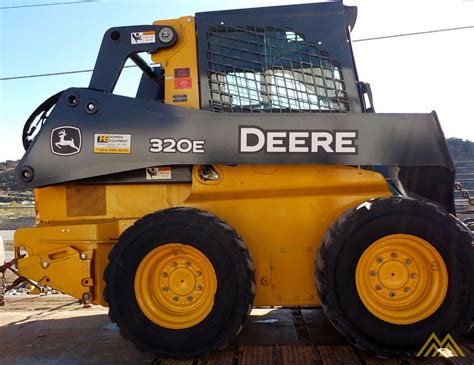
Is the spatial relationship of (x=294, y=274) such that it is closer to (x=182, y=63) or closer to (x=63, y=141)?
(x=182, y=63)

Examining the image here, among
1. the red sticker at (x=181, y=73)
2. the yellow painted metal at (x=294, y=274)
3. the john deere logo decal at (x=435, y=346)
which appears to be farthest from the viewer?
the red sticker at (x=181, y=73)

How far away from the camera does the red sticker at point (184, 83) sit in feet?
13.5

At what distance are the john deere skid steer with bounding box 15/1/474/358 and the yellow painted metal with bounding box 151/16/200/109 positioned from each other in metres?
0.01

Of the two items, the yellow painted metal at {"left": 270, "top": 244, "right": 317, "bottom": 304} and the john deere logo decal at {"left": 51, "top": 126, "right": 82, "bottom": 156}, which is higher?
the john deere logo decal at {"left": 51, "top": 126, "right": 82, "bottom": 156}

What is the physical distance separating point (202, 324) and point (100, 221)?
135 centimetres

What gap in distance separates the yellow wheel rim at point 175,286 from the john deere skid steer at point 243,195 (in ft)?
0.03

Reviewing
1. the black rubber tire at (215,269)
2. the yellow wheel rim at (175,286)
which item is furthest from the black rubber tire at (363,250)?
the yellow wheel rim at (175,286)

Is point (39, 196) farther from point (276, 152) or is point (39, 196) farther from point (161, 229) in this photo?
point (276, 152)

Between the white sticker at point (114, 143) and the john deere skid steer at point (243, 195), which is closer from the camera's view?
the john deere skid steer at point (243, 195)

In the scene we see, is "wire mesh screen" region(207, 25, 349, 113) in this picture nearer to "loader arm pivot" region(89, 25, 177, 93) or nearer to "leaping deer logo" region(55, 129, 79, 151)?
"loader arm pivot" region(89, 25, 177, 93)

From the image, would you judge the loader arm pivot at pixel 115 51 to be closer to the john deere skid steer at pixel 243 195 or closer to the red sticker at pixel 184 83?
the john deere skid steer at pixel 243 195

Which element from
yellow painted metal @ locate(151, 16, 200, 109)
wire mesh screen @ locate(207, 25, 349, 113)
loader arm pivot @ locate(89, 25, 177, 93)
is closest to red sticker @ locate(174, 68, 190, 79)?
yellow painted metal @ locate(151, 16, 200, 109)

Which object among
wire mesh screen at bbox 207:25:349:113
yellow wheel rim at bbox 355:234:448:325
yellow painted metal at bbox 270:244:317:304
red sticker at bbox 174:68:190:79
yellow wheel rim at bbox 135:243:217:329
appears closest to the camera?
yellow wheel rim at bbox 355:234:448:325

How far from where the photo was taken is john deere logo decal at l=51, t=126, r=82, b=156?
3.99m
